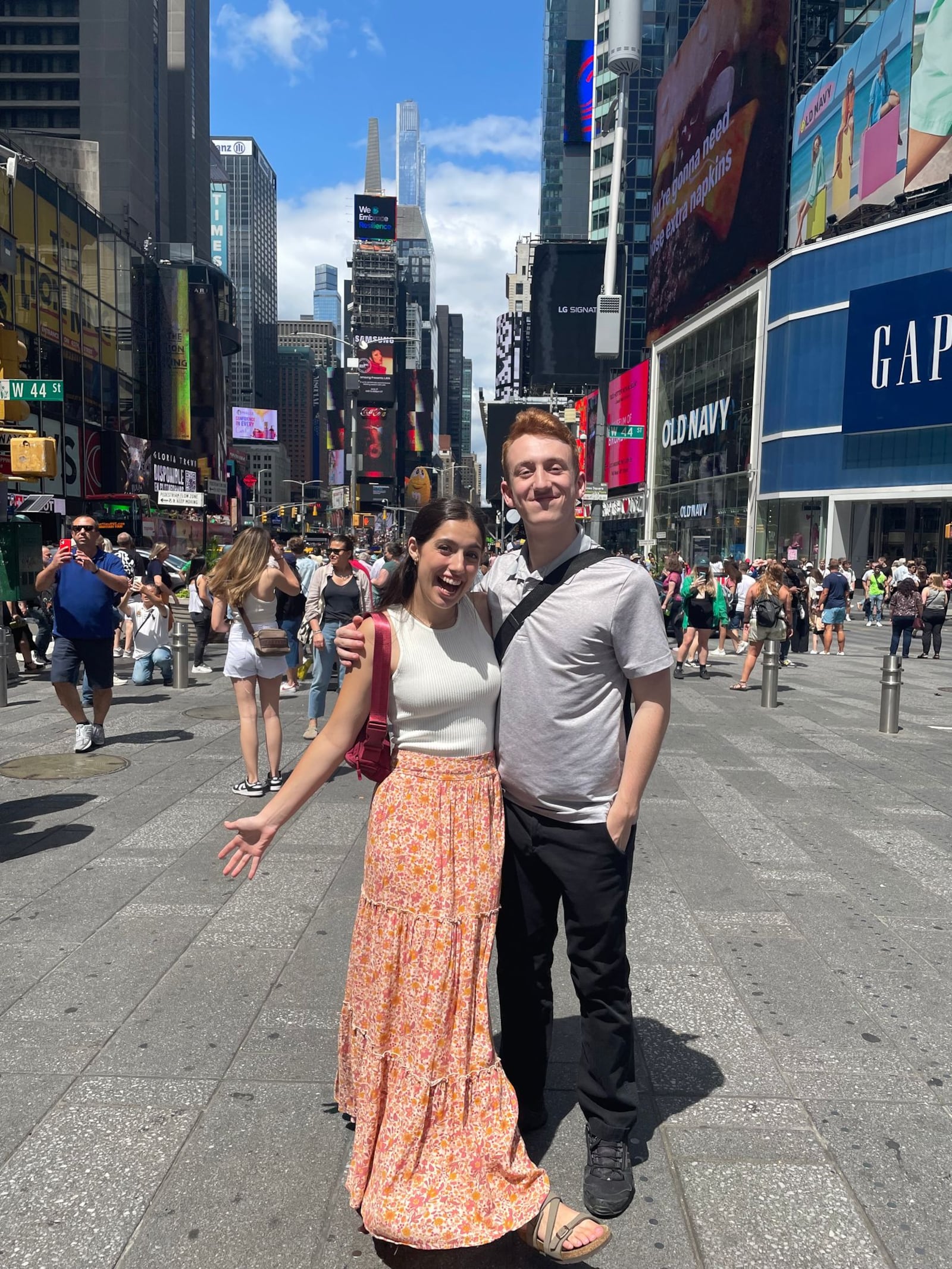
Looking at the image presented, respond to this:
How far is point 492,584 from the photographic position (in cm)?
283

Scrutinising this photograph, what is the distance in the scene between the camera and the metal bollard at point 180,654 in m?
12.3

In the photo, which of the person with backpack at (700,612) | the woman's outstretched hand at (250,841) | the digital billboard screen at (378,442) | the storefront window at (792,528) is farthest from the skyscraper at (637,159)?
the woman's outstretched hand at (250,841)

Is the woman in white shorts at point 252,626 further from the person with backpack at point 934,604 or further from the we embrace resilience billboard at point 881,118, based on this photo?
the we embrace resilience billboard at point 881,118

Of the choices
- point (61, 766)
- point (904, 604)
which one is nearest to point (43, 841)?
point (61, 766)

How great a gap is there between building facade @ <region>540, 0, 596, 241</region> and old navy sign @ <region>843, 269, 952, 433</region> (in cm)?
8626

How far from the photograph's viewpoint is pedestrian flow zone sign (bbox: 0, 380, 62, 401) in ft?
31.4

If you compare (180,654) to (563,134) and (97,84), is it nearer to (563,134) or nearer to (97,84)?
(97,84)

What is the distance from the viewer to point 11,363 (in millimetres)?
9945

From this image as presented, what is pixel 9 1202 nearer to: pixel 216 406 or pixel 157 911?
pixel 157 911

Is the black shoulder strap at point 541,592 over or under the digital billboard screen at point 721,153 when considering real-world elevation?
under

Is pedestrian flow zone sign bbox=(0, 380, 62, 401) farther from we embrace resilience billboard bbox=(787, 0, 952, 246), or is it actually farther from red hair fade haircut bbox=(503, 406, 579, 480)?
we embrace resilience billboard bbox=(787, 0, 952, 246)

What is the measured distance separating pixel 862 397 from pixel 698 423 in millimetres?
15423

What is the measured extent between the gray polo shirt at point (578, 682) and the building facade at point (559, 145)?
124 m

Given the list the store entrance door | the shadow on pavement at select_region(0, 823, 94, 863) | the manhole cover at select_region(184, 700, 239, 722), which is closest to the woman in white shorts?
the shadow on pavement at select_region(0, 823, 94, 863)
